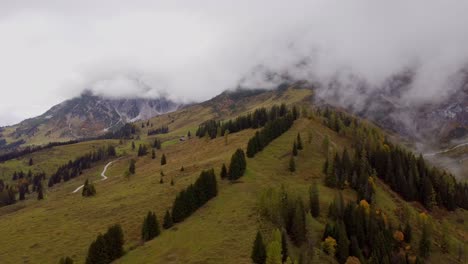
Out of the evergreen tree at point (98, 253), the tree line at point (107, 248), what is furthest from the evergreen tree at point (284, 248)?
the evergreen tree at point (98, 253)

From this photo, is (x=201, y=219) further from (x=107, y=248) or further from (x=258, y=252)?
(x=258, y=252)

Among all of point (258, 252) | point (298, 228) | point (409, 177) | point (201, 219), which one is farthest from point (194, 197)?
point (409, 177)

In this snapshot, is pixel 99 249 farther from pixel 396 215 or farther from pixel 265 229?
pixel 396 215

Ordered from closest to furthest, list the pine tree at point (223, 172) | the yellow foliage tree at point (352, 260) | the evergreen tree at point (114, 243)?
the evergreen tree at point (114, 243), the yellow foliage tree at point (352, 260), the pine tree at point (223, 172)

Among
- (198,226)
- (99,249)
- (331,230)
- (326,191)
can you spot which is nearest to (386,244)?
(331,230)

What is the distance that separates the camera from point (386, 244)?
102 m

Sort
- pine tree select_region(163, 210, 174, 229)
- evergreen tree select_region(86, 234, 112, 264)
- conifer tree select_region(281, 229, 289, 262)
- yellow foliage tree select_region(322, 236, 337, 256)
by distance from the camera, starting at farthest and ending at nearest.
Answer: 1. pine tree select_region(163, 210, 174, 229)
2. yellow foliage tree select_region(322, 236, 337, 256)
3. evergreen tree select_region(86, 234, 112, 264)
4. conifer tree select_region(281, 229, 289, 262)

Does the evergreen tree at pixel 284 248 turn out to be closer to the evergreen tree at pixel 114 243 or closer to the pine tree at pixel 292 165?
the evergreen tree at pixel 114 243

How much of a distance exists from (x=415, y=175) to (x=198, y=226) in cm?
11182

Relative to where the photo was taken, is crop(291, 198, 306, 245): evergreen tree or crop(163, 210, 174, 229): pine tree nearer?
crop(291, 198, 306, 245): evergreen tree

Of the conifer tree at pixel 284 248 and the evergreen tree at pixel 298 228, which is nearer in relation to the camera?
the conifer tree at pixel 284 248

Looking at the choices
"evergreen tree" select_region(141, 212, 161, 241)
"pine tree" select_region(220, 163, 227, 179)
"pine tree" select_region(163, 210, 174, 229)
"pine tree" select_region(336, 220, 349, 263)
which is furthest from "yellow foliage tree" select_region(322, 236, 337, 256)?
"pine tree" select_region(220, 163, 227, 179)

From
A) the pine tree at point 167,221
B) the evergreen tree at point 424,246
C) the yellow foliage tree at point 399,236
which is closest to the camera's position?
the pine tree at point 167,221

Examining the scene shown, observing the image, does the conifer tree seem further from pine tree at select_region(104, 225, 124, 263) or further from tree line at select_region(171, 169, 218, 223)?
pine tree at select_region(104, 225, 124, 263)
